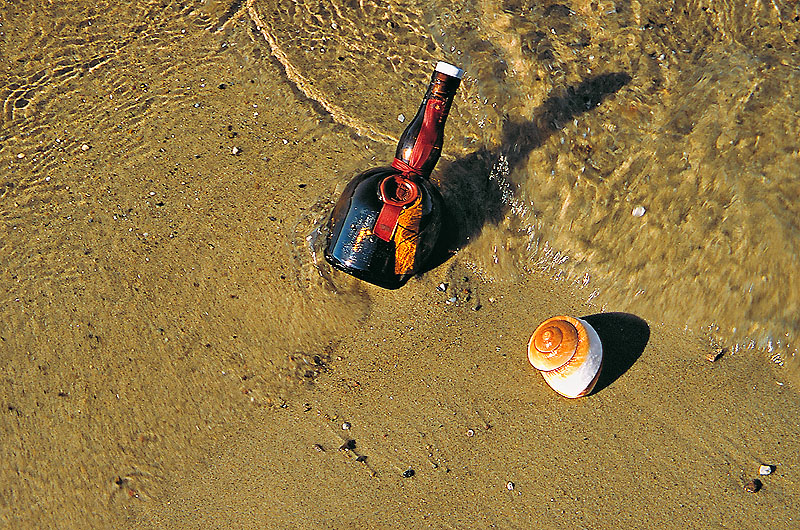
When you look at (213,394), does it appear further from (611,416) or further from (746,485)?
(746,485)

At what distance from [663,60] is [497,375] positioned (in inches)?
91.4

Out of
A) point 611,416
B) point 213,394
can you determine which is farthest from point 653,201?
point 213,394

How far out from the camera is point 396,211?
294 centimetres

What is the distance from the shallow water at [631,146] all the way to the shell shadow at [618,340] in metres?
0.09

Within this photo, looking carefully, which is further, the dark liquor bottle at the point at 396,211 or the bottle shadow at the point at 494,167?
the bottle shadow at the point at 494,167

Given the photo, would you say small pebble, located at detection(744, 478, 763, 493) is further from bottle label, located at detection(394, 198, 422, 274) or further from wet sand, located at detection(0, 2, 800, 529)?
bottle label, located at detection(394, 198, 422, 274)

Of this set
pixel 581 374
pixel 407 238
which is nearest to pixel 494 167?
pixel 407 238

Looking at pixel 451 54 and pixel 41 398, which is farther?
pixel 451 54

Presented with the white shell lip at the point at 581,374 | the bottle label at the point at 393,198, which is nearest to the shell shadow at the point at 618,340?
the white shell lip at the point at 581,374

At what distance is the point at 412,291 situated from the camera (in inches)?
143

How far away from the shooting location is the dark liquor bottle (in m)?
2.85

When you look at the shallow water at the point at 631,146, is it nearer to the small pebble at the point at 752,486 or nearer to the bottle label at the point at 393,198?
the small pebble at the point at 752,486

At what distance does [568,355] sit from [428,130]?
54.9 inches

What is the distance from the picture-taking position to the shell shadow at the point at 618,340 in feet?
11.5
